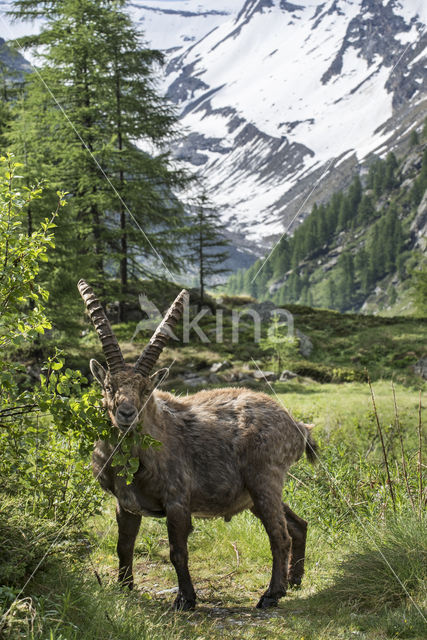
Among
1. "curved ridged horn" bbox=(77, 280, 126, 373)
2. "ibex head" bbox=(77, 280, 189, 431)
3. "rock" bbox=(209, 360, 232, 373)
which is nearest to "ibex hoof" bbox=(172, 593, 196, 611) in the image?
"ibex head" bbox=(77, 280, 189, 431)

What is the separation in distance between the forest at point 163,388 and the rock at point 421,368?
0.90 ft

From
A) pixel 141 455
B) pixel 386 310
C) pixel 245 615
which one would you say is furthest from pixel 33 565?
pixel 386 310

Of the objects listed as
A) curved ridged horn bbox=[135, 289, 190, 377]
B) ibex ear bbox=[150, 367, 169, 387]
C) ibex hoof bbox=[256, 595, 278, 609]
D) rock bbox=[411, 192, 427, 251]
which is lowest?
ibex hoof bbox=[256, 595, 278, 609]

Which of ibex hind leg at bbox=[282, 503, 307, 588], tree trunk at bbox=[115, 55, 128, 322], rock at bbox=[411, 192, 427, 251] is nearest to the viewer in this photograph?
ibex hind leg at bbox=[282, 503, 307, 588]

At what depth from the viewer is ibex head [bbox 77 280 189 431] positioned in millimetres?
5594

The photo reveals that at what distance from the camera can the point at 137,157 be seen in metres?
31.4

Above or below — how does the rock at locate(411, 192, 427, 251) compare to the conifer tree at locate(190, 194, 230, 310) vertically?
above

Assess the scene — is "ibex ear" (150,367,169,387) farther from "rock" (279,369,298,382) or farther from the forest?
"rock" (279,369,298,382)

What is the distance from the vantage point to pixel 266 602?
6.23 meters

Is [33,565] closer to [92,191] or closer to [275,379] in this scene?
[275,379]

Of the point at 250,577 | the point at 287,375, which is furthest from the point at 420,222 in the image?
the point at 250,577

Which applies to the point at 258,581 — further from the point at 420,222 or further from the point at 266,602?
the point at 420,222

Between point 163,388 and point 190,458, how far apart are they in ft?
51.4

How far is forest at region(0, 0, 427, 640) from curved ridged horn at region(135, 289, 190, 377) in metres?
0.60
